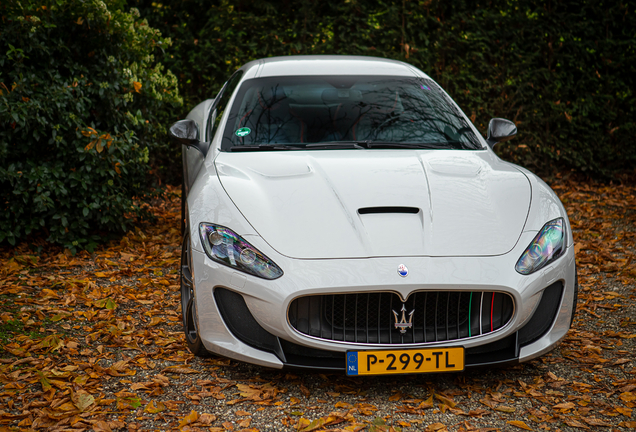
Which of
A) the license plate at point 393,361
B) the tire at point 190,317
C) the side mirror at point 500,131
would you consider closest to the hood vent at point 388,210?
the license plate at point 393,361

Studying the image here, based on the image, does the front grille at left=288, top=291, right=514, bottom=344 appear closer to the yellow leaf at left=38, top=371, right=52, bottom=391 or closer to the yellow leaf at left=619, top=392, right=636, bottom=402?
the yellow leaf at left=619, top=392, right=636, bottom=402

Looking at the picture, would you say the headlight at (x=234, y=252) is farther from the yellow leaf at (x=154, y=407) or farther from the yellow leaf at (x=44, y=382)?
Result: the yellow leaf at (x=44, y=382)

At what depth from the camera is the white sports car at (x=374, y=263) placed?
2693mm

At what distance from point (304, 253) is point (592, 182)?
6.61 meters

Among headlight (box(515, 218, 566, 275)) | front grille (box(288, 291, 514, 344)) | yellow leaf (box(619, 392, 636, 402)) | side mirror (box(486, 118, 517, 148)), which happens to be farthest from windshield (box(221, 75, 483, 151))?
yellow leaf (box(619, 392, 636, 402))

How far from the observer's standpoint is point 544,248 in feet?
9.61

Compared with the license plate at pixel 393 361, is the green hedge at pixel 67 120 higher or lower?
higher

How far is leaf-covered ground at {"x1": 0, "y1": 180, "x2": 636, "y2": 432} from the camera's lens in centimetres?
271

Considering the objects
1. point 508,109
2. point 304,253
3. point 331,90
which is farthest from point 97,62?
point 508,109

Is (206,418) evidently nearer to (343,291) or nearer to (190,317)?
(190,317)

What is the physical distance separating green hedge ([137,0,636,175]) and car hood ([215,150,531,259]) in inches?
181

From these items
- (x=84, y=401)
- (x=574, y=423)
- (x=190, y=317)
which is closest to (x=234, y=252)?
(x=190, y=317)

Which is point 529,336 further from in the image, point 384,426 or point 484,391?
point 384,426

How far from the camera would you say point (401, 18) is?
7848 mm
